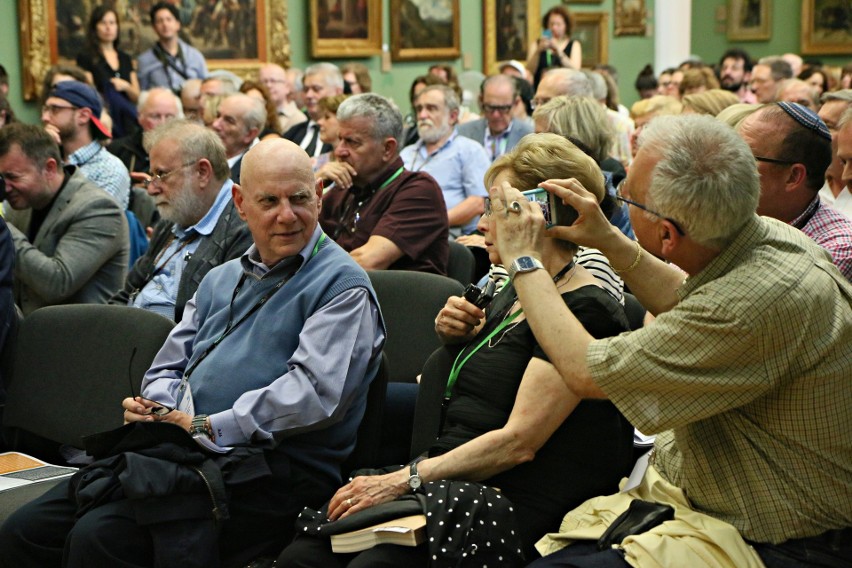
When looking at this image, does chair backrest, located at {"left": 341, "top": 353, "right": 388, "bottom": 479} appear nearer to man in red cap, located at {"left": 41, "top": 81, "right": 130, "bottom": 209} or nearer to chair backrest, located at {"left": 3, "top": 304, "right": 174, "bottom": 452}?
chair backrest, located at {"left": 3, "top": 304, "right": 174, "bottom": 452}

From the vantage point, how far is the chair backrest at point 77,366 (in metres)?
3.48

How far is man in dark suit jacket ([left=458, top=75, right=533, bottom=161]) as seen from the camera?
7.92 m

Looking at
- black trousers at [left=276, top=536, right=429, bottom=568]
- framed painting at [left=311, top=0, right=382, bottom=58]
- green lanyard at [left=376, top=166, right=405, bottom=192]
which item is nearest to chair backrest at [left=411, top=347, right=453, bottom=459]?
black trousers at [left=276, top=536, right=429, bottom=568]

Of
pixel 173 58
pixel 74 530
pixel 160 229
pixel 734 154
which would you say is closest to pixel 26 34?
pixel 173 58

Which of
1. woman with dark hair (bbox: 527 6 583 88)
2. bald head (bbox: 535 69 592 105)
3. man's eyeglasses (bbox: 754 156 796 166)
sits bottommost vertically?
man's eyeglasses (bbox: 754 156 796 166)

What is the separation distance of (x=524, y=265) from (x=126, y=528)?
128 cm

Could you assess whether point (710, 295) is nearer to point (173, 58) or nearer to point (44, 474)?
point (44, 474)

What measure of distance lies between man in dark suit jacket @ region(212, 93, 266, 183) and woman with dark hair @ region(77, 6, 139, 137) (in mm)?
3585

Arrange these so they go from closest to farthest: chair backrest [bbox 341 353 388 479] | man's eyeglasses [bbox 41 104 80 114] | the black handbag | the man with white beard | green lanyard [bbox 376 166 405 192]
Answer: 1. the black handbag
2. chair backrest [bbox 341 353 388 479]
3. green lanyard [bbox 376 166 405 192]
4. man's eyeglasses [bbox 41 104 80 114]
5. the man with white beard

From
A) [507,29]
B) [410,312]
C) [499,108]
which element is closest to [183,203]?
[410,312]

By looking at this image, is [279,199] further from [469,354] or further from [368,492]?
[368,492]

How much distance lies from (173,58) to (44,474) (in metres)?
8.18

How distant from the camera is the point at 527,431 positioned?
258cm

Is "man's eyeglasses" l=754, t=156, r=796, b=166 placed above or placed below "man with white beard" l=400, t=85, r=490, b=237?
Result: above
